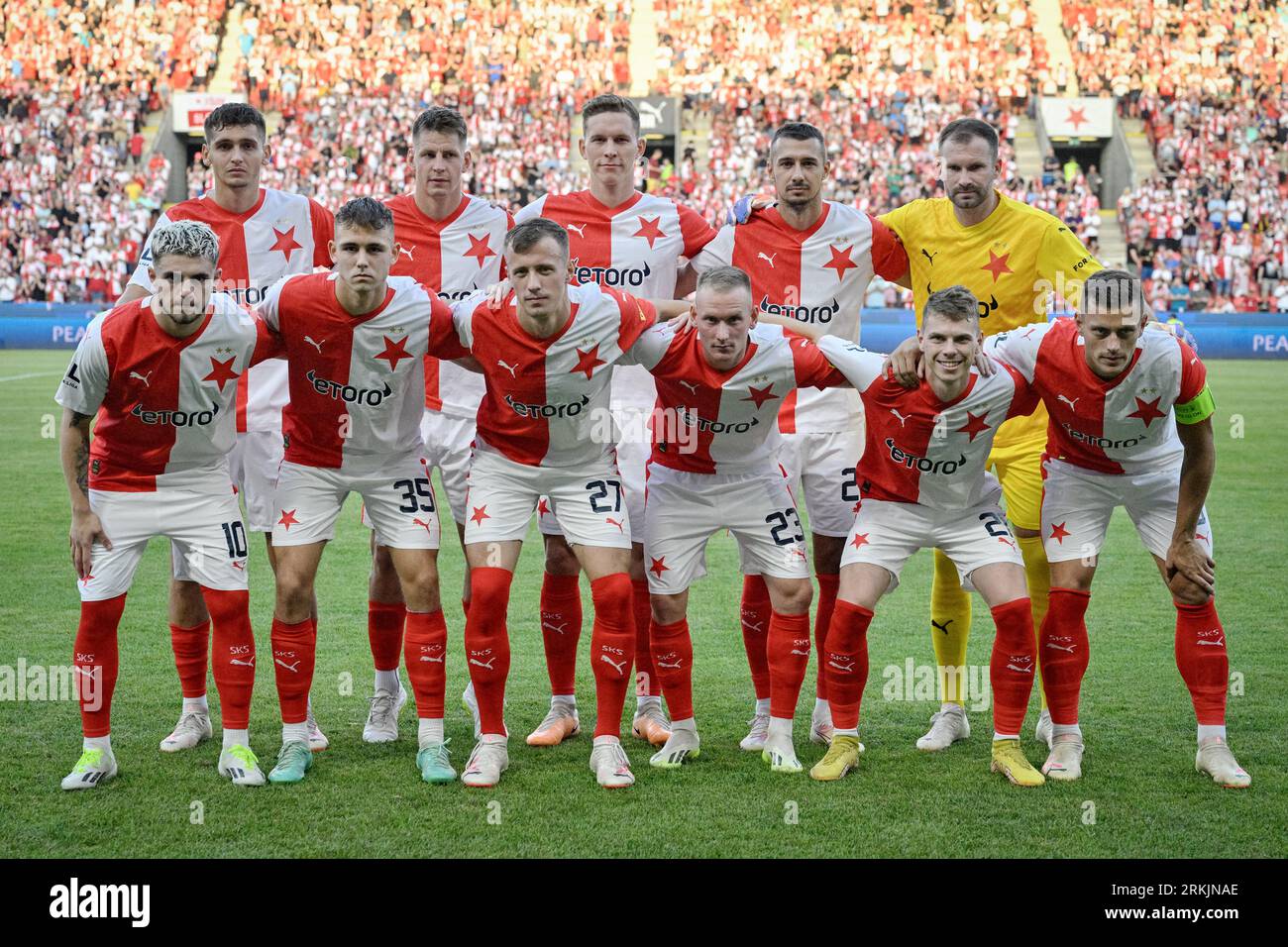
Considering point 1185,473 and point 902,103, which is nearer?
point 1185,473

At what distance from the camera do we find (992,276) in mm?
5688

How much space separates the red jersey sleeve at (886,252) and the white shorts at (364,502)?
2.21 m

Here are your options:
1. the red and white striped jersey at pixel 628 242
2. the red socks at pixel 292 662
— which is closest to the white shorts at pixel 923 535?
the red and white striped jersey at pixel 628 242

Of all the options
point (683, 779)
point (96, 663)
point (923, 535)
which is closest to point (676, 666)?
point (683, 779)

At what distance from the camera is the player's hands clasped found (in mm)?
4812

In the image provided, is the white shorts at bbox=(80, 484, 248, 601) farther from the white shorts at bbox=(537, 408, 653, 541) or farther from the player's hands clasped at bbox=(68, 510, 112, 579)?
the white shorts at bbox=(537, 408, 653, 541)

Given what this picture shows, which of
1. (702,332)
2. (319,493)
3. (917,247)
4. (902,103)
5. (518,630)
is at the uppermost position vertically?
(902,103)

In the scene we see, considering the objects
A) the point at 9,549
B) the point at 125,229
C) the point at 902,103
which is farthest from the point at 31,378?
the point at 902,103

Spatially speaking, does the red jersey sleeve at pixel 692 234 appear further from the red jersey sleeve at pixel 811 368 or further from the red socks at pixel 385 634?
the red socks at pixel 385 634

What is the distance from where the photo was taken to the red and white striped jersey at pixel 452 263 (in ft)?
19.6

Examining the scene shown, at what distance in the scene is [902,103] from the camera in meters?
32.2

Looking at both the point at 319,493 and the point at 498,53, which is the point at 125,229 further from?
the point at 319,493

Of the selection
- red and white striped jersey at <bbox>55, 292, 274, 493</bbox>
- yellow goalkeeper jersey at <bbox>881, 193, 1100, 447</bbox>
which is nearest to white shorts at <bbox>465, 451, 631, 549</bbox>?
red and white striped jersey at <bbox>55, 292, 274, 493</bbox>

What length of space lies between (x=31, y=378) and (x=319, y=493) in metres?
17.0
